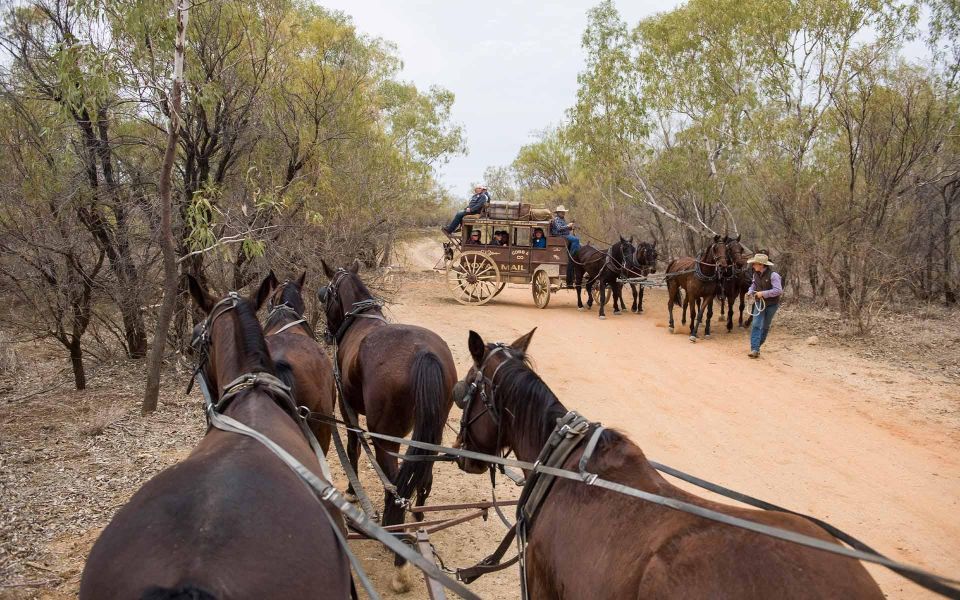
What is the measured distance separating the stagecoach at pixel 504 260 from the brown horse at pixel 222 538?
1502cm

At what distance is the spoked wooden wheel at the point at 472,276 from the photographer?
17.5 m

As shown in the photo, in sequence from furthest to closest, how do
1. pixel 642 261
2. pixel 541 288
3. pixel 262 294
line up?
pixel 541 288
pixel 642 261
pixel 262 294

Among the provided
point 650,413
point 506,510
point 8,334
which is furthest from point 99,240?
point 650,413

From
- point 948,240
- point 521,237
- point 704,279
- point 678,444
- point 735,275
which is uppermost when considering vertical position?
point 948,240

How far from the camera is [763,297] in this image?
11352mm

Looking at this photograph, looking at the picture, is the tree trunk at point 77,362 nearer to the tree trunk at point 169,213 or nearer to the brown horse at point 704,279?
the tree trunk at point 169,213

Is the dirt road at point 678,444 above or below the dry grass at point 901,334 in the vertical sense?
below

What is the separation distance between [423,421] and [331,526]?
2100 mm

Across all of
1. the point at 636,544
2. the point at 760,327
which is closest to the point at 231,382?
the point at 636,544

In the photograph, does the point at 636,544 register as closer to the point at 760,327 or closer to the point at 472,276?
the point at 760,327

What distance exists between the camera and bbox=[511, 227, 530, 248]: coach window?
17.7 meters

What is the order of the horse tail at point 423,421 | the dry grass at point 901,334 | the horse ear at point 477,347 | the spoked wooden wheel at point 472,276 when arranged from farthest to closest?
the spoked wooden wheel at point 472,276
the dry grass at point 901,334
the horse tail at point 423,421
the horse ear at point 477,347

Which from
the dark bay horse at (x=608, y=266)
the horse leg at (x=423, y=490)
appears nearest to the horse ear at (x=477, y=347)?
Result: the horse leg at (x=423, y=490)

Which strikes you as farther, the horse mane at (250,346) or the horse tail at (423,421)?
the horse tail at (423,421)
